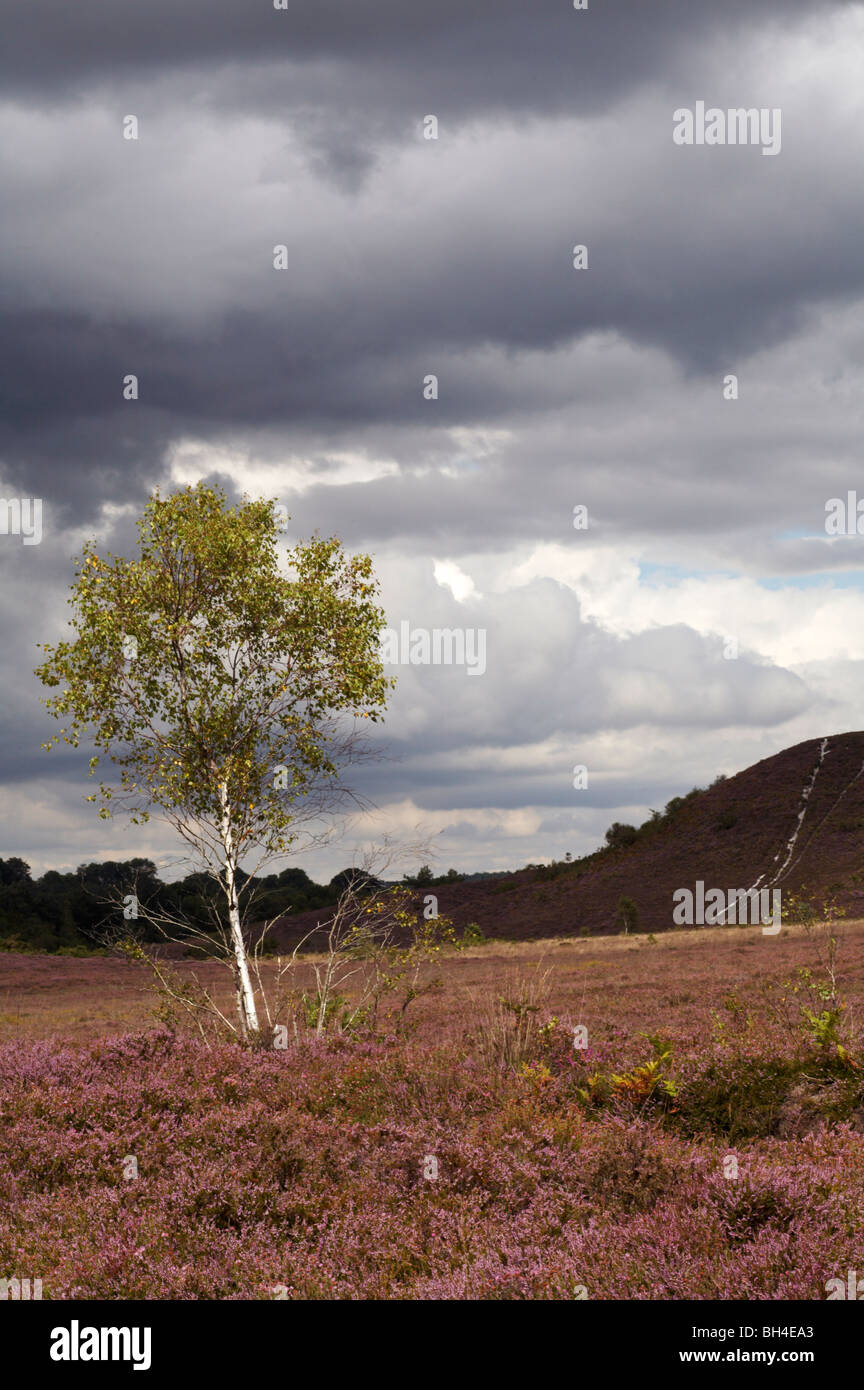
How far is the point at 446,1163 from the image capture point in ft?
28.1

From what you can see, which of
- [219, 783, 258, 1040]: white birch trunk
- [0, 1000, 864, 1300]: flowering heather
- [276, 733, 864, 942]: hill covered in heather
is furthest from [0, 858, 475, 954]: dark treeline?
[0, 1000, 864, 1300]: flowering heather

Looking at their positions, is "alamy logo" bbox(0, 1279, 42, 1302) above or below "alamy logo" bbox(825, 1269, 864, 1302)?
below

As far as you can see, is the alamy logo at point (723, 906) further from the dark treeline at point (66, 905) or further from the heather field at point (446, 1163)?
the heather field at point (446, 1163)

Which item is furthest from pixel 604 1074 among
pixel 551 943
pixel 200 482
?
pixel 551 943

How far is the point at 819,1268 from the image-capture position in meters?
5.77
